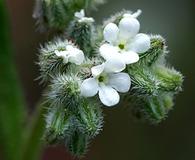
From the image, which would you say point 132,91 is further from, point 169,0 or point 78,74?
point 169,0

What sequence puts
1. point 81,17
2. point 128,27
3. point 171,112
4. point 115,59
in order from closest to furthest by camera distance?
point 115,59
point 128,27
point 81,17
point 171,112

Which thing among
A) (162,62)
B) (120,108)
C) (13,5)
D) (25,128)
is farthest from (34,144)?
(13,5)

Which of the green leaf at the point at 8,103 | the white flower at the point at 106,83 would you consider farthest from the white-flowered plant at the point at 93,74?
the green leaf at the point at 8,103

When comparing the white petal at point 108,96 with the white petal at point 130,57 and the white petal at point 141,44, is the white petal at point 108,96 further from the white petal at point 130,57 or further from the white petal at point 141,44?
the white petal at point 141,44

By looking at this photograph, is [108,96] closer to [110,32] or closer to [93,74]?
[93,74]

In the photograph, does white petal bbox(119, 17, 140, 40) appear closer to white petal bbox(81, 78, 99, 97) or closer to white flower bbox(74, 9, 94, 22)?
white flower bbox(74, 9, 94, 22)

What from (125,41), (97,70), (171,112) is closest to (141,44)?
(125,41)
